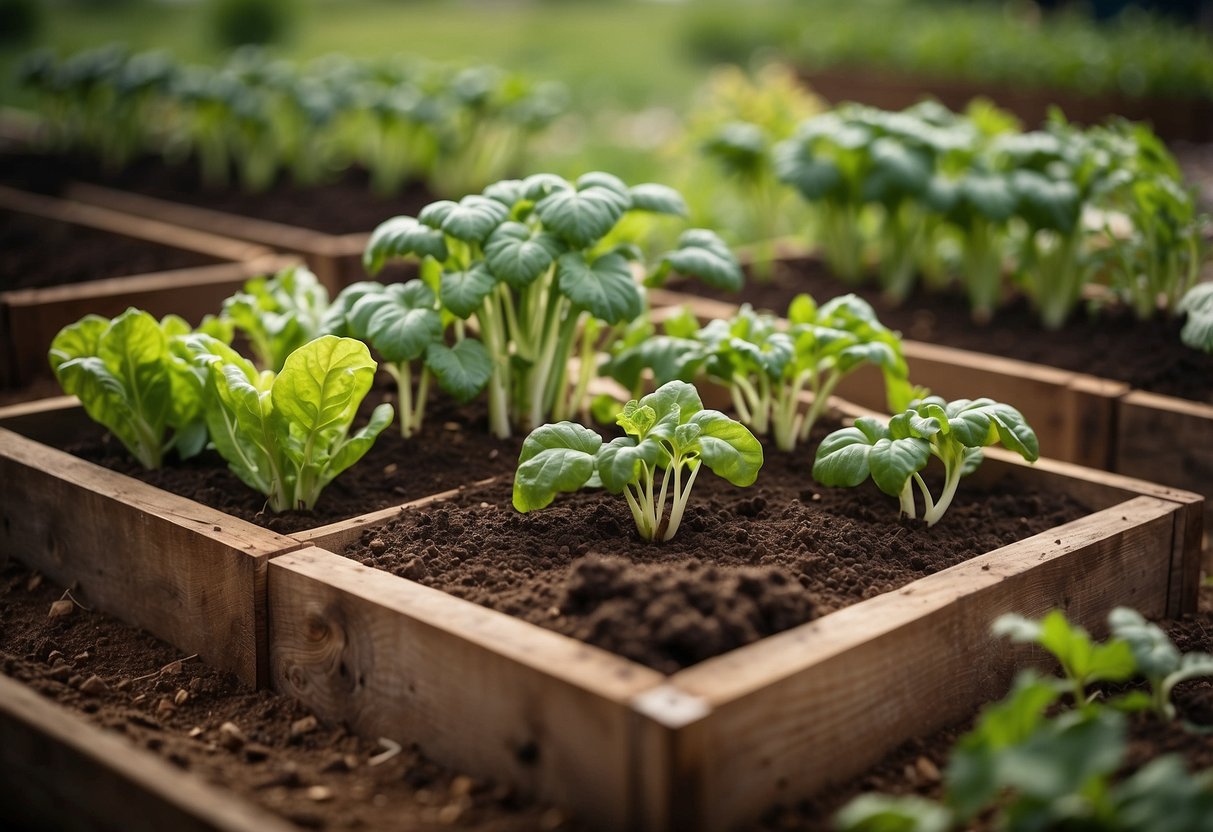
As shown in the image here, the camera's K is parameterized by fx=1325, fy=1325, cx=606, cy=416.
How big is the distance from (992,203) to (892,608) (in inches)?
87.9

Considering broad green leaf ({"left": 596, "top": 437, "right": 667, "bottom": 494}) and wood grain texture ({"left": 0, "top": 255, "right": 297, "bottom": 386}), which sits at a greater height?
broad green leaf ({"left": 596, "top": 437, "right": 667, "bottom": 494})

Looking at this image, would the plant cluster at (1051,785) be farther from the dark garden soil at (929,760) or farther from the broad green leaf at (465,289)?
the broad green leaf at (465,289)

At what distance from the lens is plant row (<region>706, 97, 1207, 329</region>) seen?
4.09 meters

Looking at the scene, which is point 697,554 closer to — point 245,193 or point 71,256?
point 71,256

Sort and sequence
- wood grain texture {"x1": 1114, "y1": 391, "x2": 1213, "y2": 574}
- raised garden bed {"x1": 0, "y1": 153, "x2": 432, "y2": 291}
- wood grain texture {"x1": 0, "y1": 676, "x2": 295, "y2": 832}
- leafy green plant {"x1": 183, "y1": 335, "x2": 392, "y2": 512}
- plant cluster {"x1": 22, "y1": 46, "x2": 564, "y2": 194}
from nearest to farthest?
wood grain texture {"x1": 0, "y1": 676, "x2": 295, "y2": 832} → leafy green plant {"x1": 183, "y1": 335, "x2": 392, "y2": 512} → wood grain texture {"x1": 1114, "y1": 391, "x2": 1213, "y2": 574} → raised garden bed {"x1": 0, "y1": 153, "x2": 432, "y2": 291} → plant cluster {"x1": 22, "y1": 46, "x2": 564, "y2": 194}

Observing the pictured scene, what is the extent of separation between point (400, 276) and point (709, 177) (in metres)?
2.66

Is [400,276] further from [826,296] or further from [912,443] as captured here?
[912,443]

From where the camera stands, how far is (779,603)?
7.34 feet

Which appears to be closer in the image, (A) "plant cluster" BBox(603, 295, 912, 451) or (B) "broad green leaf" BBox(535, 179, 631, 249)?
(B) "broad green leaf" BBox(535, 179, 631, 249)

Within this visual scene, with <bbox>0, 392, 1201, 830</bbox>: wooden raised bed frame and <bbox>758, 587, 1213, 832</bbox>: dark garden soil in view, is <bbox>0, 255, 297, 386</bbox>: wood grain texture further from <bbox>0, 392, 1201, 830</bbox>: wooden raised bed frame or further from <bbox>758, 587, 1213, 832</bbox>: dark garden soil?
<bbox>758, 587, 1213, 832</bbox>: dark garden soil

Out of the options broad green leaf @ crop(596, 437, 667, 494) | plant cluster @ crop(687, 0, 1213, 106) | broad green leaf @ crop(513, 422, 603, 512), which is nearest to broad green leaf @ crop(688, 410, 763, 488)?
broad green leaf @ crop(596, 437, 667, 494)

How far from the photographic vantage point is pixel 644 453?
2447 millimetres

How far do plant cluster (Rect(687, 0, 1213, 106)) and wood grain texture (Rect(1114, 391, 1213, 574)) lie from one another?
5701 millimetres

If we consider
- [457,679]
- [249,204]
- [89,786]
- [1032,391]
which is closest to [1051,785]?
[457,679]
